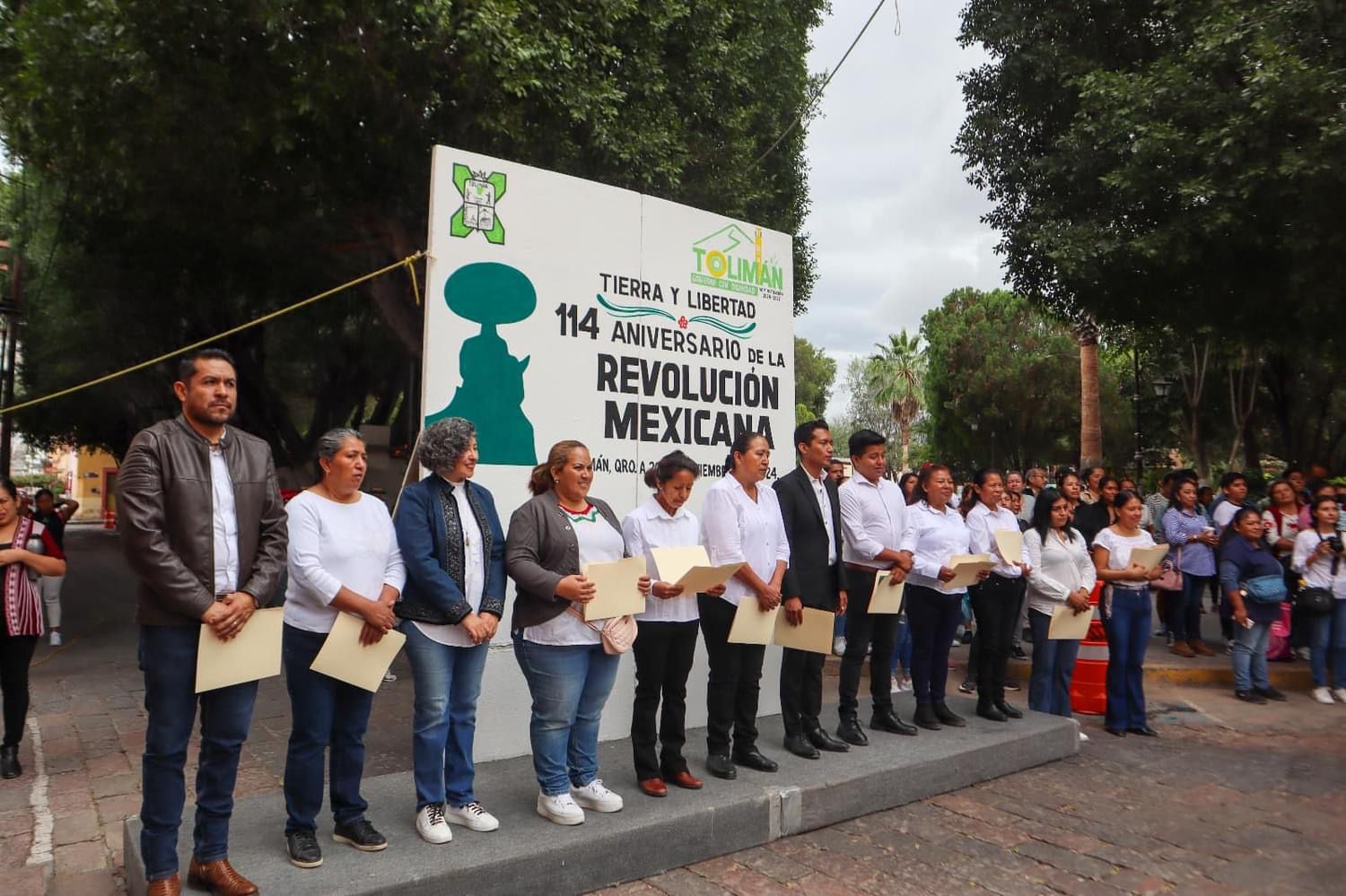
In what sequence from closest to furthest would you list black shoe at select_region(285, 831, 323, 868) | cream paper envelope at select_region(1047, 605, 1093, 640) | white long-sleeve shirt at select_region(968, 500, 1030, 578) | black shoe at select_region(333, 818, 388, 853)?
black shoe at select_region(285, 831, 323, 868), black shoe at select_region(333, 818, 388, 853), white long-sleeve shirt at select_region(968, 500, 1030, 578), cream paper envelope at select_region(1047, 605, 1093, 640)

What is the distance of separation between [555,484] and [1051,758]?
3971mm

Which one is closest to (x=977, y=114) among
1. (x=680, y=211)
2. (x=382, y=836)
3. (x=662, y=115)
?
(x=662, y=115)

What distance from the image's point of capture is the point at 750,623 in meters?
5.05

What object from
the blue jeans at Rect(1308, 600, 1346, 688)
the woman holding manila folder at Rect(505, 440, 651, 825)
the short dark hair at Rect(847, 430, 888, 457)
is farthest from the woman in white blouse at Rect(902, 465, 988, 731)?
the blue jeans at Rect(1308, 600, 1346, 688)

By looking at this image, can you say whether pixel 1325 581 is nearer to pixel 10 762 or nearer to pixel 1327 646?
pixel 1327 646

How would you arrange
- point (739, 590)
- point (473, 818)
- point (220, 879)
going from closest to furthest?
point (220, 879) < point (473, 818) < point (739, 590)

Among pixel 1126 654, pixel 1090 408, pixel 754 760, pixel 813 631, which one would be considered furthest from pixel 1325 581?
pixel 1090 408

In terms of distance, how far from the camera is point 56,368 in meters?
19.0

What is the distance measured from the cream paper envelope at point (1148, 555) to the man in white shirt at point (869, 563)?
74.6 inches

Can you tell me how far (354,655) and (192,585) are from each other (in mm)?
708

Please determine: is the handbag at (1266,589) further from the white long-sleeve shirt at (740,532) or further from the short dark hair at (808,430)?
the white long-sleeve shirt at (740,532)

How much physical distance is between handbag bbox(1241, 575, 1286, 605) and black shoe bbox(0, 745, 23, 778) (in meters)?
9.28

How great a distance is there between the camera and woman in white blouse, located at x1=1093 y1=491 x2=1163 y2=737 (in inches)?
264

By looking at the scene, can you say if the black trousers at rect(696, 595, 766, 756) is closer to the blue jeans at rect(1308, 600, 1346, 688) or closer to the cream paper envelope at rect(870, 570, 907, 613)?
the cream paper envelope at rect(870, 570, 907, 613)
